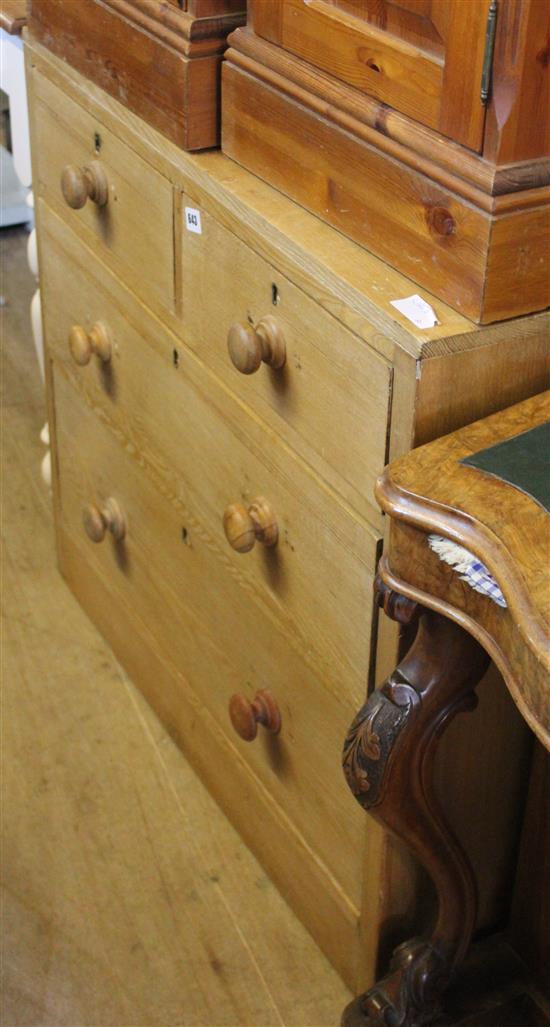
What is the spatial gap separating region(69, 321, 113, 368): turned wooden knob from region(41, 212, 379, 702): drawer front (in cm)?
1

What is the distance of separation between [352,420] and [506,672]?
1.25 feet

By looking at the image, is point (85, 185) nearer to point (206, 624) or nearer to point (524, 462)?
point (206, 624)

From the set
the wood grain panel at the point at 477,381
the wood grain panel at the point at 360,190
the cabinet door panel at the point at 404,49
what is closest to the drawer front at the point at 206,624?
the wood grain panel at the point at 477,381

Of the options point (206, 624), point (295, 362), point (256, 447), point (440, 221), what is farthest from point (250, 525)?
point (440, 221)

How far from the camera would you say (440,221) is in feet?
3.73

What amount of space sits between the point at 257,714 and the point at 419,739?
0.43 m

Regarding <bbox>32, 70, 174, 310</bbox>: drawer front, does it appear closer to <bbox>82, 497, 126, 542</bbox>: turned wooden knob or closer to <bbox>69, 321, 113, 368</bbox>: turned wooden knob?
<bbox>69, 321, 113, 368</bbox>: turned wooden knob

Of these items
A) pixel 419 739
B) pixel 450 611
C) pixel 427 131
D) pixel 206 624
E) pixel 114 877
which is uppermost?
pixel 427 131

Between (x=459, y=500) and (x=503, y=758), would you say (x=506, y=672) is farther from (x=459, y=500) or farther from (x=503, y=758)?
(x=503, y=758)

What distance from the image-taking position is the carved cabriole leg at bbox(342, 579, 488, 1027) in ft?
3.76

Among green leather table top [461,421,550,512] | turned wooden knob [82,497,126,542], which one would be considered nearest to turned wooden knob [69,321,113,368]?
turned wooden knob [82,497,126,542]

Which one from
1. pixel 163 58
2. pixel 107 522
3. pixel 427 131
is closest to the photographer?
pixel 427 131

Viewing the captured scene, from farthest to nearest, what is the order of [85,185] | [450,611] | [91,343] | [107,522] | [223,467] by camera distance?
[107,522] → [91,343] → [85,185] → [223,467] → [450,611]

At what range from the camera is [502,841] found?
151cm
